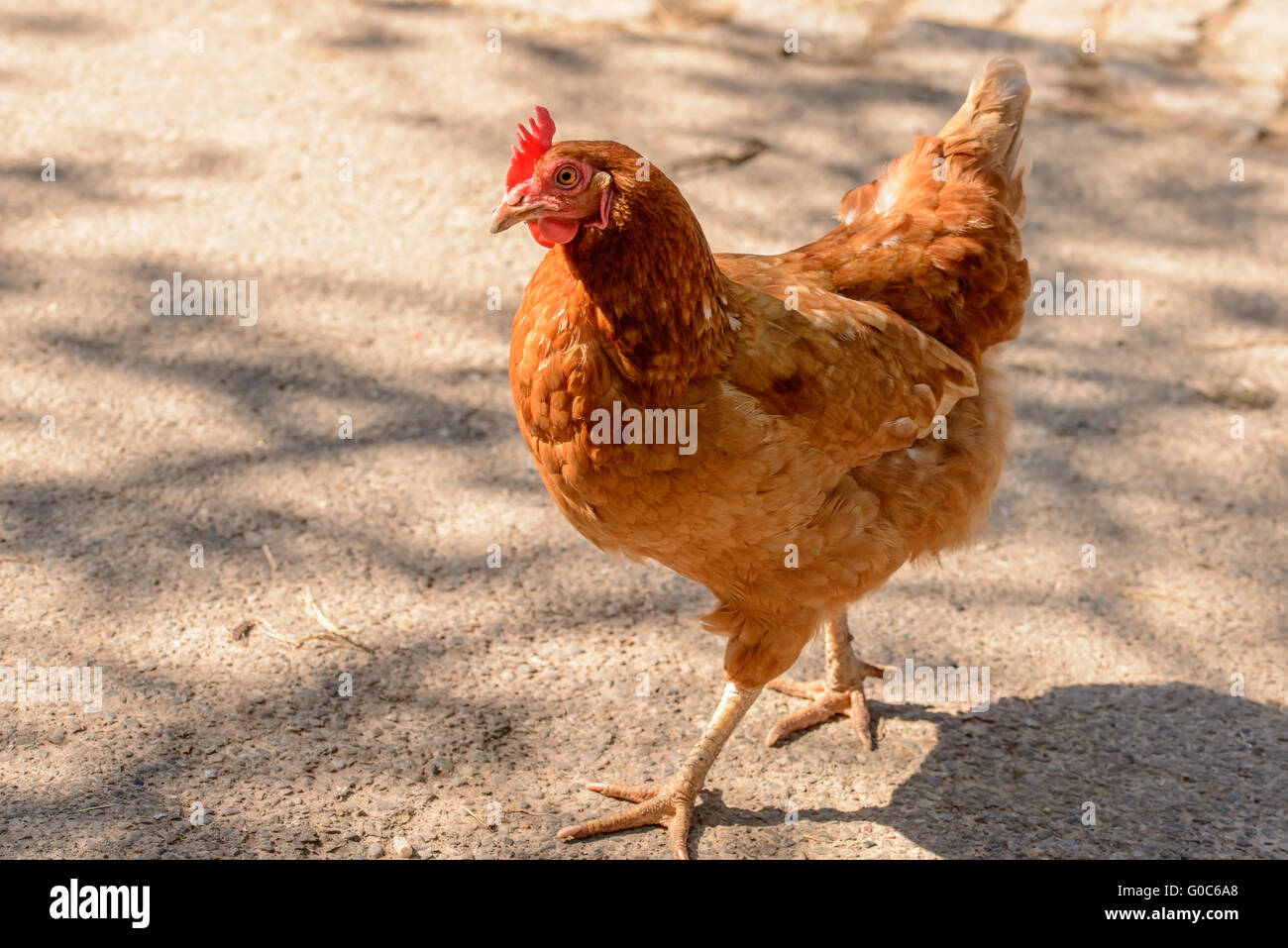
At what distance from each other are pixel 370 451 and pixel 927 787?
2.54 metres

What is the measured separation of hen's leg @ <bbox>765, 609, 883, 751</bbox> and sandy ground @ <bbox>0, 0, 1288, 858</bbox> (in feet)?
0.19

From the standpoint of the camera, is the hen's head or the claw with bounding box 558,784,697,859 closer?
the hen's head

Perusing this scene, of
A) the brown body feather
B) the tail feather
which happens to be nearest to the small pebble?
the brown body feather

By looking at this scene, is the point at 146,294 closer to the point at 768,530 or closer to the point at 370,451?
the point at 370,451

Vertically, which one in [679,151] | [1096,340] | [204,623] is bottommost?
[204,623]

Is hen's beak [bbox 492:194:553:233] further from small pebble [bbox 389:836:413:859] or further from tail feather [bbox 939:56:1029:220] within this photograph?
tail feather [bbox 939:56:1029:220]

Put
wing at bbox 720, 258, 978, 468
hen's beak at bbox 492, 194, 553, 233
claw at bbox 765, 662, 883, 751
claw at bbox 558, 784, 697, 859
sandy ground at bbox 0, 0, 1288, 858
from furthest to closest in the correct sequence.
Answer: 1. claw at bbox 765, 662, 883, 751
2. sandy ground at bbox 0, 0, 1288, 858
3. claw at bbox 558, 784, 697, 859
4. wing at bbox 720, 258, 978, 468
5. hen's beak at bbox 492, 194, 553, 233

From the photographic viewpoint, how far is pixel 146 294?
18.2 ft

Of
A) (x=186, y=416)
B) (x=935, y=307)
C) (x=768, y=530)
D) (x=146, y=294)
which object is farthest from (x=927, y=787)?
(x=146, y=294)

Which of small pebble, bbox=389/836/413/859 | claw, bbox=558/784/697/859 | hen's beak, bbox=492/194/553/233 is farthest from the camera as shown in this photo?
claw, bbox=558/784/697/859

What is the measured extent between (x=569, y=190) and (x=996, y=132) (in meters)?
1.92

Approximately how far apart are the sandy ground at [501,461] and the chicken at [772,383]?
0.51 meters

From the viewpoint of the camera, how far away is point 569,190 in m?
2.75

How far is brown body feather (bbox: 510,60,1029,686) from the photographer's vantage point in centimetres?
289
